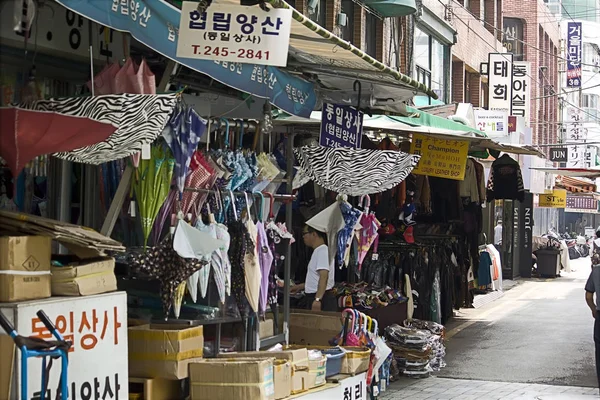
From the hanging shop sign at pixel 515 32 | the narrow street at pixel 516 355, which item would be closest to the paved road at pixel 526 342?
the narrow street at pixel 516 355

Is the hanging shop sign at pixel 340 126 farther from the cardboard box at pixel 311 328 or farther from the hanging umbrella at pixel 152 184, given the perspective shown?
the hanging umbrella at pixel 152 184

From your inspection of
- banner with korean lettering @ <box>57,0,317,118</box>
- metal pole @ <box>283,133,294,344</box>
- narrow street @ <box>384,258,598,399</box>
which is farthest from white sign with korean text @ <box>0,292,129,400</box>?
narrow street @ <box>384,258,598,399</box>

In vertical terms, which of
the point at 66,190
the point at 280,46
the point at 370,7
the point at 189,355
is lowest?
the point at 189,355

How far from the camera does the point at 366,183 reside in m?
10.8

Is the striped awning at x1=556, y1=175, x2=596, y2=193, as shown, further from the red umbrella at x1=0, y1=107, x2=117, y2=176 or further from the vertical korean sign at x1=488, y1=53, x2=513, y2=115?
the red umbrella at x1=0, y1=107, x2=117, y2=176

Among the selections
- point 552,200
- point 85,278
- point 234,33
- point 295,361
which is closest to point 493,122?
point 552,200

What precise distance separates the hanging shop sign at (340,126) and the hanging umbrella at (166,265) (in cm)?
320

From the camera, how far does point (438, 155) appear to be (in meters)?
15.1

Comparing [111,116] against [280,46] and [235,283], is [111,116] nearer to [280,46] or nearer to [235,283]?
[280,46]

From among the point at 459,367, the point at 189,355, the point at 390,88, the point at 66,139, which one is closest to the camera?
the point at 66,139

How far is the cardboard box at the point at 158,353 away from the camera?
23.7ft

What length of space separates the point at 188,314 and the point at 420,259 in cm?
876

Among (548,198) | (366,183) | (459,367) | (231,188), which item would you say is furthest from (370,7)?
(548,198)

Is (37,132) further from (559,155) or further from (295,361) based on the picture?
(559,155)
